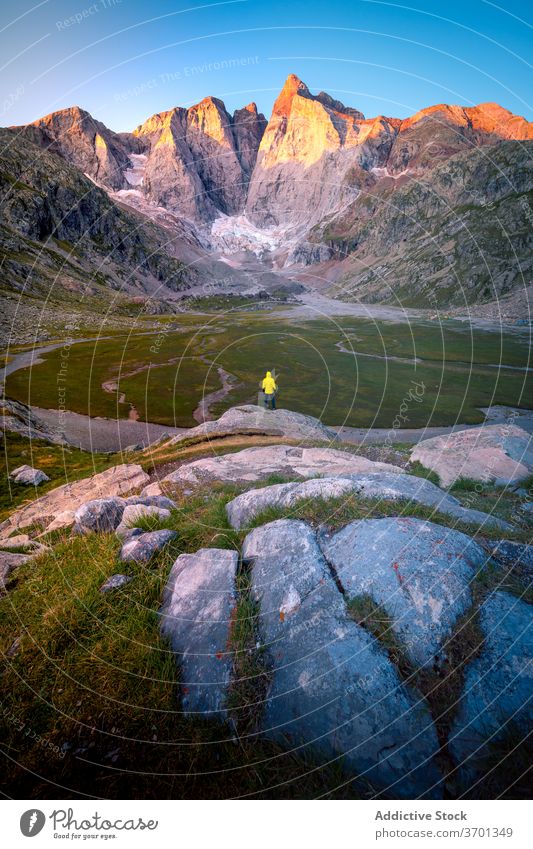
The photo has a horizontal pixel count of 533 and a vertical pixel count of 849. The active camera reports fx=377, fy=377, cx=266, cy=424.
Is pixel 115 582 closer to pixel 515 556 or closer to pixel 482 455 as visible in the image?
pixel 515 556

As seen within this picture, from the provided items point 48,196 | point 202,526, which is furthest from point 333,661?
point 48,196

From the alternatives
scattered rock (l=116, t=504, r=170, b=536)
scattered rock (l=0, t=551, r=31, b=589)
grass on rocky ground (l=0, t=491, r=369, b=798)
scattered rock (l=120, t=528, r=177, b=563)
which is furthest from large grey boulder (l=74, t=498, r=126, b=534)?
grass on rocky ground (l=0, t=491, r=369, b=798)

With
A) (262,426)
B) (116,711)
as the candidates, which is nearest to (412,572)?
(116,711)

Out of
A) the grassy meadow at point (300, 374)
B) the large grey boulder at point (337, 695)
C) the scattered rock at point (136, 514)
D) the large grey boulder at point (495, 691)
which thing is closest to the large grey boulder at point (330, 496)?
the scattered rock at point (136, 514)

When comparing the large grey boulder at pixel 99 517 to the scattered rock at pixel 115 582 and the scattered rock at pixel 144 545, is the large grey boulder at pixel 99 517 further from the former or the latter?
the scattered rock at pixel 115 582

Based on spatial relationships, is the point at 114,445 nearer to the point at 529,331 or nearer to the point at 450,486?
the point at 450,486

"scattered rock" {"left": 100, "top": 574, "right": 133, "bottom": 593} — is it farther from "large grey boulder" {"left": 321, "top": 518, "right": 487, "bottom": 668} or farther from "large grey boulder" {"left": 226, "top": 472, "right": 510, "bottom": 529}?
"large grey boulder" {"left": 321, "top": 518, "right": 487, "bottom": 668}
